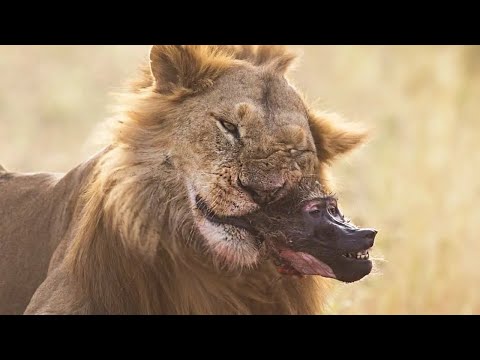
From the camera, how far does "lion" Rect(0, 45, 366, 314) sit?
4.54m

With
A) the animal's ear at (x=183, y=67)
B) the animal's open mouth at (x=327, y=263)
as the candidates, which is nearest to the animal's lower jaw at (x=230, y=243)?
the animal's open mouth at (x=327, y=263)

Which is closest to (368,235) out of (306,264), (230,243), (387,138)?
(306,264)

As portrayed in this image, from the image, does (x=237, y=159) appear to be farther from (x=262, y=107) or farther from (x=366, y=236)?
(x=366, y=236)

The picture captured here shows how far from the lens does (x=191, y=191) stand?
15.1 ft

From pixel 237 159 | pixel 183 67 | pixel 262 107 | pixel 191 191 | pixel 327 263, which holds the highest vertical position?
pixel 183 67

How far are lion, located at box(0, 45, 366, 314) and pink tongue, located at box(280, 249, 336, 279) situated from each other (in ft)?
0.41

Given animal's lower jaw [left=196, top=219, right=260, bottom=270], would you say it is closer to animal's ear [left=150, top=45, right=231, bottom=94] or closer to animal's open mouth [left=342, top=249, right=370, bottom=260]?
animal's open mouth [left=342, top=249, right=370, bottom=260]

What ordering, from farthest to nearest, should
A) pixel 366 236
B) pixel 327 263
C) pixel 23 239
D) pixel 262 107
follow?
pixel 23 239, pixel 262 107, pixel 327 263, pixel 366 236

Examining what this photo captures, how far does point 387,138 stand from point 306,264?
7.29m

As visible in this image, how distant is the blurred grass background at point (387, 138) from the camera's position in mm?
8062

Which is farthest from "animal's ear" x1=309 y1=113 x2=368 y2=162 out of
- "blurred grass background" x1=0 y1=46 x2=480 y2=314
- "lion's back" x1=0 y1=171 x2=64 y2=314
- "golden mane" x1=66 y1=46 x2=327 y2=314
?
"lion's back" x1=0 y1=171 x2=64 y2=314

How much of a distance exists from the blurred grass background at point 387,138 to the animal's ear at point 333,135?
0.39 ft

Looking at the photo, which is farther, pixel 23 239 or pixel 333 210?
pixel 23 239
